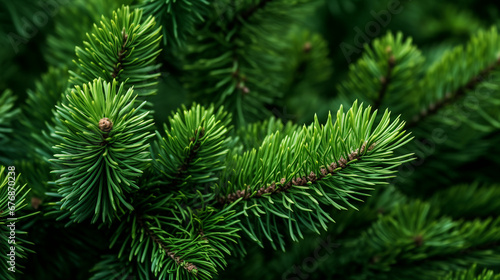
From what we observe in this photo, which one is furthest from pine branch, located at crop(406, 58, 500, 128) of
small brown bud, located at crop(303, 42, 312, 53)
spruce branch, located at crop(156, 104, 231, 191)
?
spruce branch, located at crop(156, 104, 231, 191)

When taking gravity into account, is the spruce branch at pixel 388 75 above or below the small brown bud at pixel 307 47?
below

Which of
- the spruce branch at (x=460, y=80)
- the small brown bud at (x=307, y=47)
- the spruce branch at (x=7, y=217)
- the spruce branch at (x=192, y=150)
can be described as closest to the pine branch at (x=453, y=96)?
the spruce branch at (x=460, y=80)

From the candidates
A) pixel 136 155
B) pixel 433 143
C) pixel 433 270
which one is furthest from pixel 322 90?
pixel 136 155

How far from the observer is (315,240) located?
0.55 meters

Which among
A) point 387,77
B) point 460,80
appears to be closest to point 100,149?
point 387,77

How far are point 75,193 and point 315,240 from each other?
0.32 metres

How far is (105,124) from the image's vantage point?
1.05 ft

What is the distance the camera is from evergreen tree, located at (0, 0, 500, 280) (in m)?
0.35

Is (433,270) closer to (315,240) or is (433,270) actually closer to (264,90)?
(315,240)

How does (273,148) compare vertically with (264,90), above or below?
below

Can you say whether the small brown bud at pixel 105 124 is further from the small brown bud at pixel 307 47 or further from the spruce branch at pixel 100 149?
the small brown bud at pixel 307 47

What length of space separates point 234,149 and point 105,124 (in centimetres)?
13

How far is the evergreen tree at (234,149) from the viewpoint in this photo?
35 centimetres

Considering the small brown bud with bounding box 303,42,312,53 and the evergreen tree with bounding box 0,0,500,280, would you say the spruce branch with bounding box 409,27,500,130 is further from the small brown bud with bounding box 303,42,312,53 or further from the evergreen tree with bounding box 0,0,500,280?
the small brown bud with bounding box 303,42,312,53
